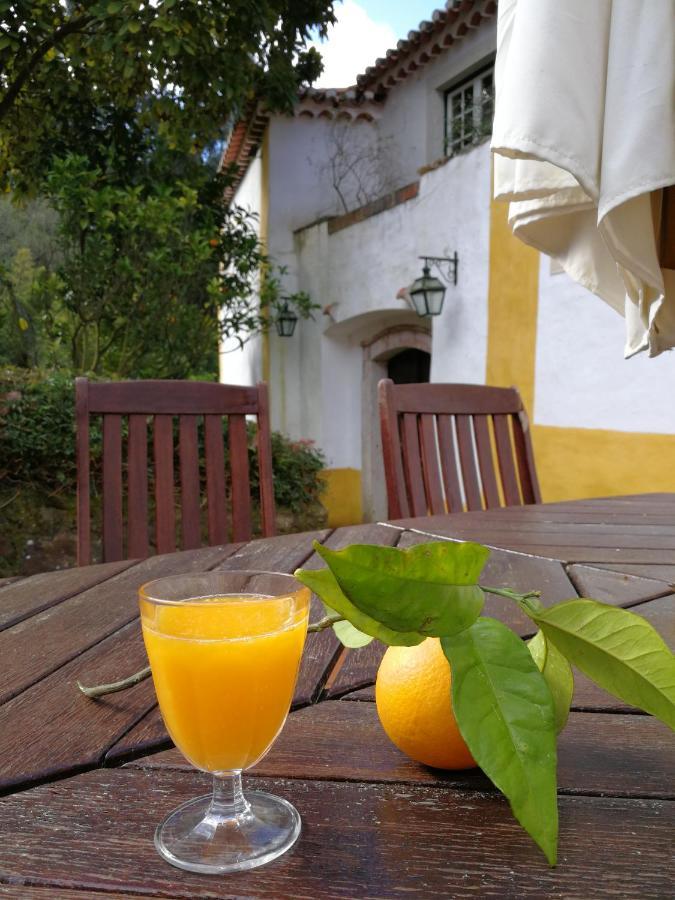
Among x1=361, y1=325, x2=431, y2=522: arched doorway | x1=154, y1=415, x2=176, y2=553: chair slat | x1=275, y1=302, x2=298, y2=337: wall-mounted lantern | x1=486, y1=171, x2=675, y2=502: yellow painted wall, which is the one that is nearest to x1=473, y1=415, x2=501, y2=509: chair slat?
x1=154, y1=415, x2=176, y2=553: chair slat

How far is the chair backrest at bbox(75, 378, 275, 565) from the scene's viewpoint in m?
1.59

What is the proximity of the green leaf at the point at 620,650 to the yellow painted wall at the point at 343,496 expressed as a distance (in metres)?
6.89

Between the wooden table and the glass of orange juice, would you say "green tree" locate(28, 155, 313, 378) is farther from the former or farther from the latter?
the glass of orange juice

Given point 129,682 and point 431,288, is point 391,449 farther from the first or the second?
point 431,288

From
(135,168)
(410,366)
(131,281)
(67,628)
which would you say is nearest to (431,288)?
(410,366)

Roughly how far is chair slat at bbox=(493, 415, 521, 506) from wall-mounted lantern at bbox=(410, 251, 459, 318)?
3503 mm

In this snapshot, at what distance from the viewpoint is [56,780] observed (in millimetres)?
521

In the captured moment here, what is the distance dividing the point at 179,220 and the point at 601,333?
3823 millimetres

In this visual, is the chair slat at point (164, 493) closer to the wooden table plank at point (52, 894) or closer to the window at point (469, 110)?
the wooden table plank at point (52, 894)

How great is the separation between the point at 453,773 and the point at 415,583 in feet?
0.79

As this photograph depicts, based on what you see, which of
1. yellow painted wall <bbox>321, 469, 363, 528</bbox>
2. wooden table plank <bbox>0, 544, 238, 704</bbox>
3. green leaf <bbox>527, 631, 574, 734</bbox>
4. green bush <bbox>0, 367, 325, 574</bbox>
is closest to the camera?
green leaf <bbox>527, 631, 574, 734</bbox>

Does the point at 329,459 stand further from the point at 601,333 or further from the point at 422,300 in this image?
the point at 601,333

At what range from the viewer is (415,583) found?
0.35 meters

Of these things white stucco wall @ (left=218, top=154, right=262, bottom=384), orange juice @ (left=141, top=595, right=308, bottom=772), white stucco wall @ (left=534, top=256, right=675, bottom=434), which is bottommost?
orange juice @ (left=141, top=595, right=308, bottom=772)
